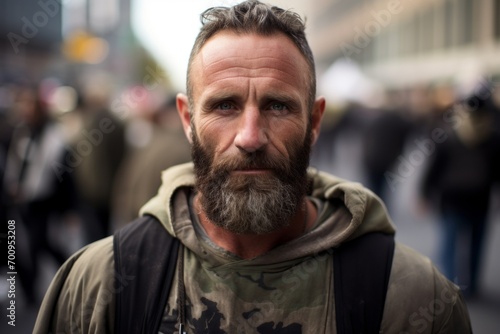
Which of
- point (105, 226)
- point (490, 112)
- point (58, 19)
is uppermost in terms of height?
point (58, 19)

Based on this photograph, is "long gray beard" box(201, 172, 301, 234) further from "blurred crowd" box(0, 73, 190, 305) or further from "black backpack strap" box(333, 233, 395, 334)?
"blurred crowd" box(0, 73, 190, 305)

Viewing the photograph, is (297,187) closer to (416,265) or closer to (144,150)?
(416,265)

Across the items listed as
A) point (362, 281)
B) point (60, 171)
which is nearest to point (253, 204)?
point (362, 281)

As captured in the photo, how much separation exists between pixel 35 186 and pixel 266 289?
16.5 ft

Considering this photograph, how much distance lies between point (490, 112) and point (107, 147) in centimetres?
434

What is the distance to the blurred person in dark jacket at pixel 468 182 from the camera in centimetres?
705

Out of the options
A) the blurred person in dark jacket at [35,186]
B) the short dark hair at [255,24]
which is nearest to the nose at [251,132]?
the short dark hair at [255,24]

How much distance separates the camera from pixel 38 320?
7.15 ft

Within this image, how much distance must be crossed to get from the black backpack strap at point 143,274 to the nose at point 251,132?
45 cm

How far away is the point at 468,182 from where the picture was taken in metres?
7.07

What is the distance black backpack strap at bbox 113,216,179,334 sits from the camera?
6.83 ft

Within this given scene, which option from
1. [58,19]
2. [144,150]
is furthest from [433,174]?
[58,19]

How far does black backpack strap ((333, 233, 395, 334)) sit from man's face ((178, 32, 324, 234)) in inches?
9.9

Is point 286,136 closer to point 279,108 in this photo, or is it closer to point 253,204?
point 279,108
